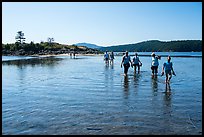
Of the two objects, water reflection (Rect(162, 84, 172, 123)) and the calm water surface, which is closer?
the calm water surface

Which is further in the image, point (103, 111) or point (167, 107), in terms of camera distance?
point (167, 107)

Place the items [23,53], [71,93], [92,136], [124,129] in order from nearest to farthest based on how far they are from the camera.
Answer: [92,136] → [124,129] → [71,93] → [23,53]

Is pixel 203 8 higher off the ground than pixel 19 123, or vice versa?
pixel 203 8

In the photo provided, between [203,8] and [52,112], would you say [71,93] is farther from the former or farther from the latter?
[203,8]

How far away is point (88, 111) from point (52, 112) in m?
1.12

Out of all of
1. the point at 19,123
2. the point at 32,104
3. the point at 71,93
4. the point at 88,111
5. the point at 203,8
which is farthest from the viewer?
the point at 71,93

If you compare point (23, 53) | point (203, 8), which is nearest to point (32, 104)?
point (203, 8)

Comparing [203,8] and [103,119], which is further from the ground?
[203,8]

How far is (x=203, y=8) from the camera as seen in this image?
561 cm

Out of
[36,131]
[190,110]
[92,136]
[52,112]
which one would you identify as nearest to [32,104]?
[52,112]

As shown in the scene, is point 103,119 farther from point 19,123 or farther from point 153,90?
point 153,90

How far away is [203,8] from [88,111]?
472 centimetres

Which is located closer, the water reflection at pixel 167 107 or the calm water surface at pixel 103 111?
the calm water surface at pixel 103 111

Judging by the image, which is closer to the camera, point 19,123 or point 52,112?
point 19,123
